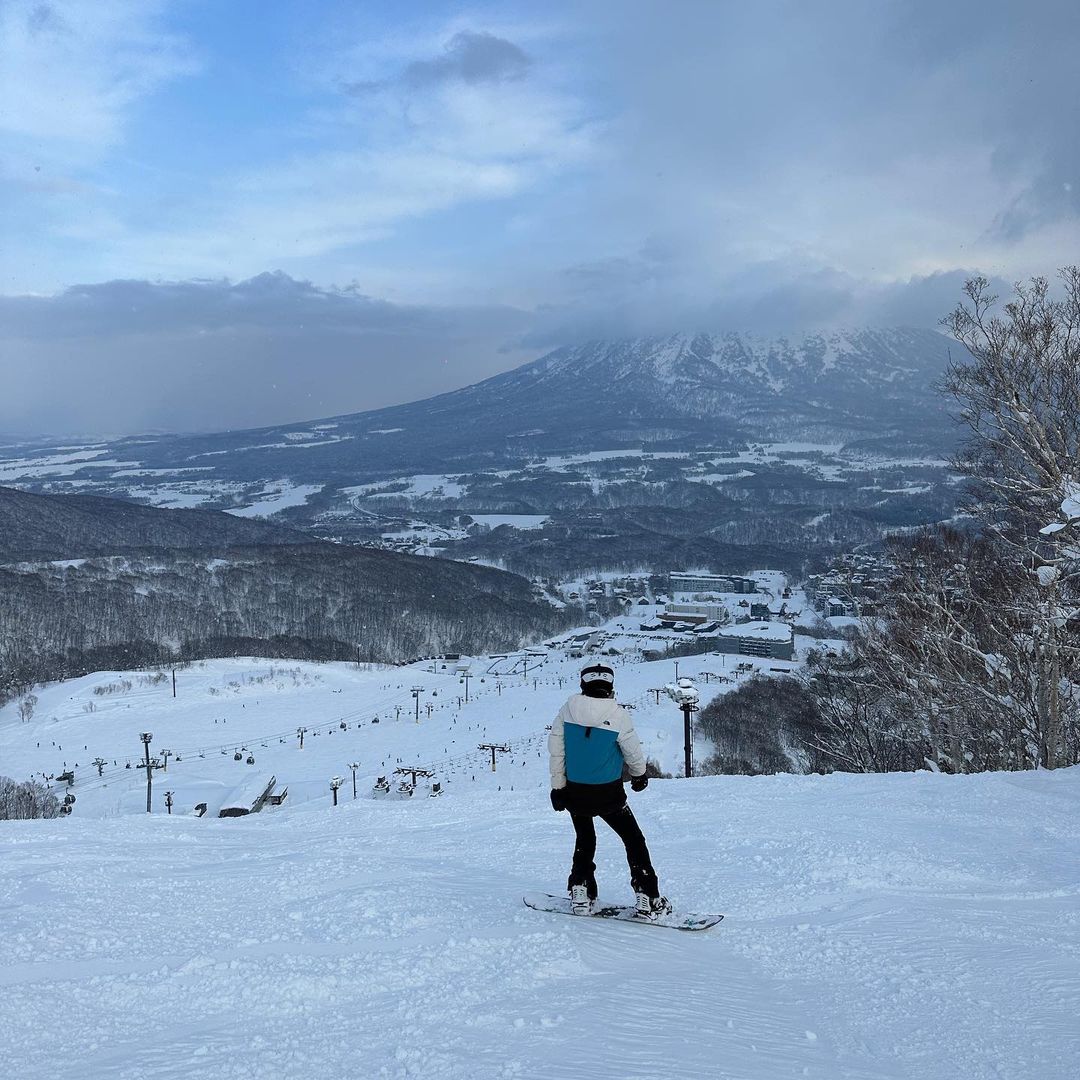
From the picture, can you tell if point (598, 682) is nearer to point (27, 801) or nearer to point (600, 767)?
point (600, 767)

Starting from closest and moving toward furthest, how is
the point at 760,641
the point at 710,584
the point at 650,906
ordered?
1. the point at 650,906
2. the point at 760,641
3. the point at 710,584

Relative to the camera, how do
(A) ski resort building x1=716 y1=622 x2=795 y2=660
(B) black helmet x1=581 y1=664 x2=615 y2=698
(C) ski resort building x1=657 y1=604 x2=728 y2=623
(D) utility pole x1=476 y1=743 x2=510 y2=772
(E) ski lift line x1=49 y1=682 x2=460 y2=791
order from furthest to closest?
1. (C) ski resort building x1=657 y1=604 x2=728 y2=623
2. (A) ski resort building x1=716 y1=622 x2=795 y2=660
3. (D) utility pole x1=476 y1=743 x2=510 y2=772
4. (E) ski lift line x1=49 y1=682 x2=460 y2=791
5. (B) black helmet x1=581 y1=664 x2=615 y2=698

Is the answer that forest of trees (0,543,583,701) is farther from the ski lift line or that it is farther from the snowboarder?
the snowboarder

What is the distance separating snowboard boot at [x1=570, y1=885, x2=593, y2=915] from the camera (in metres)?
4.18

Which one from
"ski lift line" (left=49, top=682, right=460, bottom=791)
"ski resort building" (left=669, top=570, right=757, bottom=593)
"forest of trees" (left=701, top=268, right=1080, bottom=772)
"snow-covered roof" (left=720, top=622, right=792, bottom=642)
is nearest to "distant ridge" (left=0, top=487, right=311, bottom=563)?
"ski resort building" (left=669, top=570, right=757, bottom=593)

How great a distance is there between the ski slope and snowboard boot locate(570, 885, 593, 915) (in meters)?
0.11

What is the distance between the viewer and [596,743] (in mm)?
4055

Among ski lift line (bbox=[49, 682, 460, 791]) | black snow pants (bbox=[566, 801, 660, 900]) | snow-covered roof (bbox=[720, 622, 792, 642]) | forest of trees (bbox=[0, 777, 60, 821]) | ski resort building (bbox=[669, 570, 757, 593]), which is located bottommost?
ski lift line (bbox=[49, 682, 460, 791])

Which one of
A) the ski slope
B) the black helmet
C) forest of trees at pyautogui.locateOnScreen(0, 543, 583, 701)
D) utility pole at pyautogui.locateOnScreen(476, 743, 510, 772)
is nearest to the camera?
the ski slope

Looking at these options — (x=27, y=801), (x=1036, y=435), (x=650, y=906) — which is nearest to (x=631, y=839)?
(x=650, y=906)

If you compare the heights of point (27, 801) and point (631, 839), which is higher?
point (631, 839)

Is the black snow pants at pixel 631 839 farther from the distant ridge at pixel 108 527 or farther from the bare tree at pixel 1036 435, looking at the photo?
the distant ridge at pixel 108 527

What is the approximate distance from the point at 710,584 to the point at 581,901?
8381cm

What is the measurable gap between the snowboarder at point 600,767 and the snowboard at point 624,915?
0.04 m
